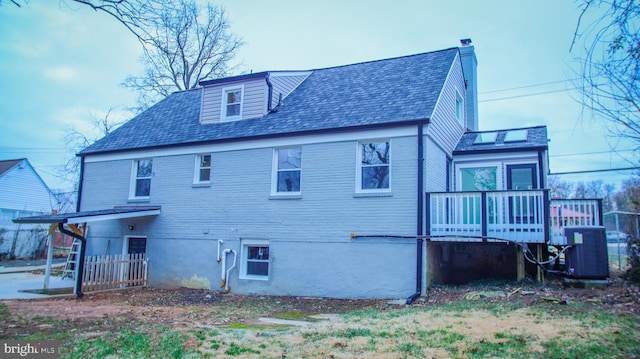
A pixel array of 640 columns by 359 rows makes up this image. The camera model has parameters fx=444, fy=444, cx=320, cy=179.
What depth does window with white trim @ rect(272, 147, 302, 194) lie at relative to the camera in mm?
13039

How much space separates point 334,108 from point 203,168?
4863 mm

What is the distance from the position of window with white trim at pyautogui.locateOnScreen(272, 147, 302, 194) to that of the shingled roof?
0.67 meters

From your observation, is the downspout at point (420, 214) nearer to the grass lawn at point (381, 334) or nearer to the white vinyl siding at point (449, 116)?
the white vinyl siding at point (449, 116)

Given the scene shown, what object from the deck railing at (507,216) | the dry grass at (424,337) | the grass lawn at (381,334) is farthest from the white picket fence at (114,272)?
the deck railing at (507,216)

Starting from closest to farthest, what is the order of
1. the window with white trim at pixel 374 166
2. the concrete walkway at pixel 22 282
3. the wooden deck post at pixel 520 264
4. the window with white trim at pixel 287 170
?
the wooden deck post at pixel 520 264 < the window with white trim at pixel 374 166 < the concrete walkway at pixel 22 282 < the window with white trim at pixel 287 170

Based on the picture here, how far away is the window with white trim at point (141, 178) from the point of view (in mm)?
15953

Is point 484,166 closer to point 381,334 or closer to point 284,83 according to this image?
point 284,83

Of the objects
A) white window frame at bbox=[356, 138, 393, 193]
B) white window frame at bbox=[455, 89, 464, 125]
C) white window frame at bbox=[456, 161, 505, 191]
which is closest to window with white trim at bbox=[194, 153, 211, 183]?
white window frame at bbox=[356, 138, 393, 193]

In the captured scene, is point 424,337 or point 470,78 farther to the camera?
point 470,78

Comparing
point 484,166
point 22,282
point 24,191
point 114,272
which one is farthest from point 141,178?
point 24,191

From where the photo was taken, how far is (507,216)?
10.5m

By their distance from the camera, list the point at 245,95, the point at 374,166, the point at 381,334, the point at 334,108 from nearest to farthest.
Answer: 1. the point at 381,334
2. the point at 374,166
3. the point at 334,108
4. the point at 245,95

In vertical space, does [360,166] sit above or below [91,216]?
above

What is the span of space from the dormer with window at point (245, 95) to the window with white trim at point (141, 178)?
2.64m
